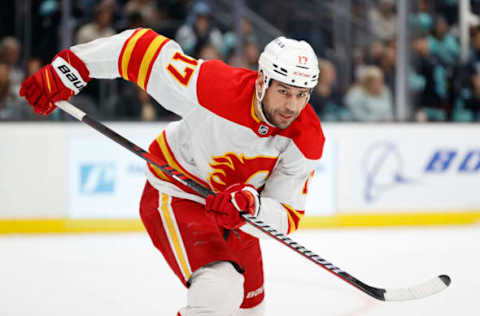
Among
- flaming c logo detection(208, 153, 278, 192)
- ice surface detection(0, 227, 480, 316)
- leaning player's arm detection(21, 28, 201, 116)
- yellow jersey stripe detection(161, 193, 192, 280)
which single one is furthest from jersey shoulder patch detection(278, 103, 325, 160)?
ice surface detection(0, 227, 480, 316)

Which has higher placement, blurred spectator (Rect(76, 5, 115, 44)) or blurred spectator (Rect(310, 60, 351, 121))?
blurred spectator (Rect(76, 5, 115, 44))

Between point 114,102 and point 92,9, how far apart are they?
767 mm

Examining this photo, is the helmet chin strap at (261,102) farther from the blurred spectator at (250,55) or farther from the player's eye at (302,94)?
the blurred spectator at (250,55)

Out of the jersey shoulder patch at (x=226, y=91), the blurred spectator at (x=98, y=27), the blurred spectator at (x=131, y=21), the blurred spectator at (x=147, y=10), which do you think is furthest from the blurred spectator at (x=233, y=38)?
the jersey shoulder patch at (x=226, y=91)

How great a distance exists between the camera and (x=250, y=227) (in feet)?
6.85

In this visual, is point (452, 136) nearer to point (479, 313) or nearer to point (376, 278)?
point (376, 278)

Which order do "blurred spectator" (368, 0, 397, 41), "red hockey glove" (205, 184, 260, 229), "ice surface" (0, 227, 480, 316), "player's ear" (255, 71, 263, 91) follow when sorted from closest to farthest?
1. "red hockey glove" (205, 184, 260, 229)
2. "player's ear" (255, 71, 263, 91)
3. "ice surface" (0, 227, 480, 316)
4. "blurred spectator" (368, 0, 397, 41)

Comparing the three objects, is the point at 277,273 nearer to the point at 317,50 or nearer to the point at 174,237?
the point at 174,237

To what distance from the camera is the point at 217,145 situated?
6.75 feet

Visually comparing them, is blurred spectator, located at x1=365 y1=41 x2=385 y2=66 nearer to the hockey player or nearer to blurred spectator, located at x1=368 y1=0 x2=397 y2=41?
blurred spectator, located at x1=368 y1=0 x2=397 y2=41

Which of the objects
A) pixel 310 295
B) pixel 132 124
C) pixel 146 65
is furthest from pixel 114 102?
pixel 146 65

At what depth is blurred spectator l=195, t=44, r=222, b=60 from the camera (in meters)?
4.99

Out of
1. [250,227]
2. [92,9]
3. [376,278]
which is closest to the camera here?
[250,227]

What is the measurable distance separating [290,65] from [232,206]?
461 millimetres
